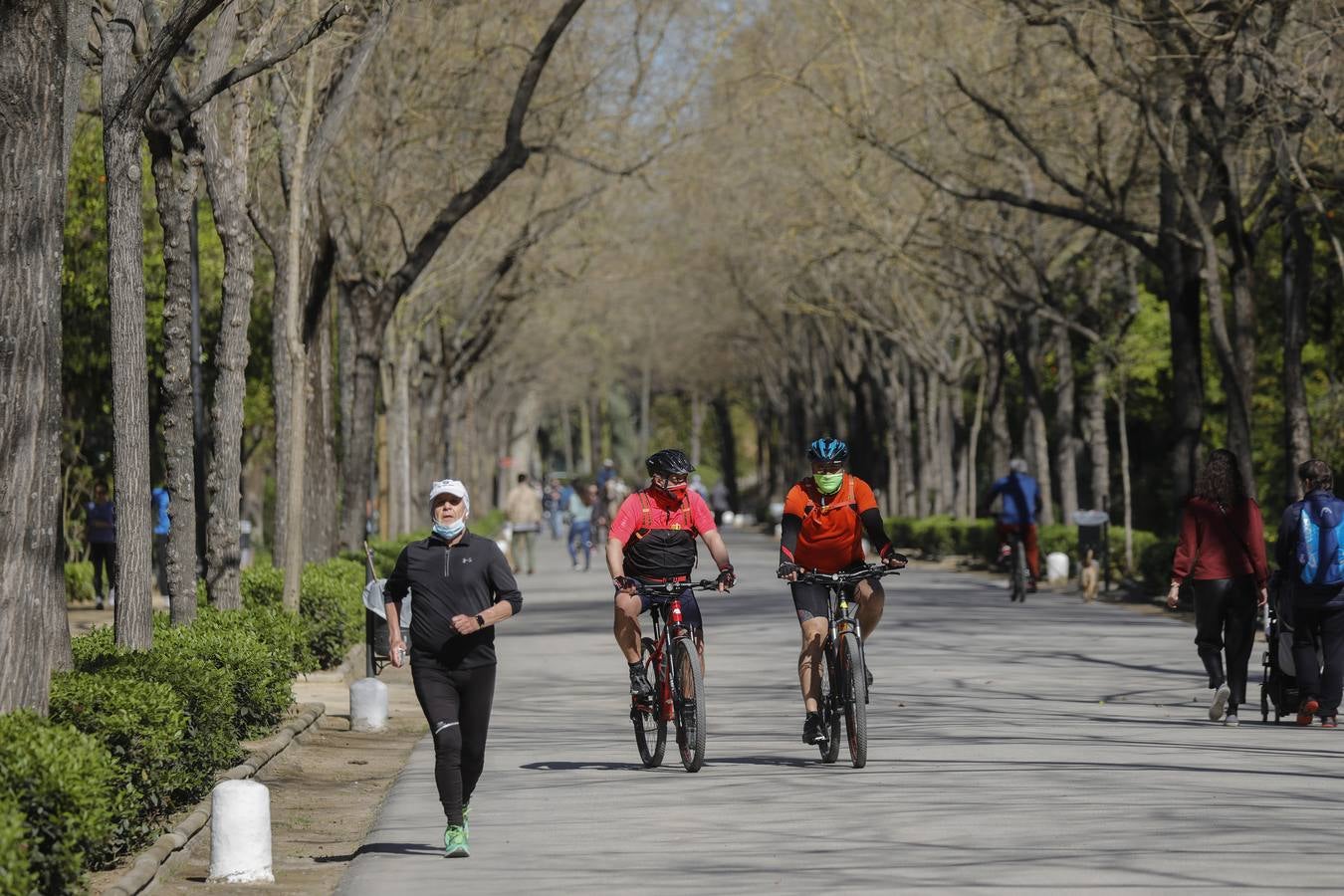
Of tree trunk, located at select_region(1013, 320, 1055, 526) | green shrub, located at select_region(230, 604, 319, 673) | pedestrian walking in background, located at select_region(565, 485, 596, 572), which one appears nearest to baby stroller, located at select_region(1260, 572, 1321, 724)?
green shrub, located at select_region(230, 604, 319, 673)

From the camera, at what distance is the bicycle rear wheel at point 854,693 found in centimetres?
1119

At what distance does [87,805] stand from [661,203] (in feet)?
159

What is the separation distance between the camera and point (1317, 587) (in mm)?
13422

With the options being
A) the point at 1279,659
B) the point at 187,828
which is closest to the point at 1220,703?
the point at 1279,659

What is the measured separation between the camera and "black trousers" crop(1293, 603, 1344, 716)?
13422mm

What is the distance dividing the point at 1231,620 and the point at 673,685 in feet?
14.0

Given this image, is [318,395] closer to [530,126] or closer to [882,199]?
[530,126]

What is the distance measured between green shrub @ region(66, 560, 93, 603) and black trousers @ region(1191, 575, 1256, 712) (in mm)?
23498

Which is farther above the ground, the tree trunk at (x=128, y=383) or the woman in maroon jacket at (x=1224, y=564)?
the tree trunk at (x=128, y=383)

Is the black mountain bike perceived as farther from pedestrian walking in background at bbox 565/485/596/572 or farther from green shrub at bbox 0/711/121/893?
pedestrian walking in background at bbox 565/485/596/572

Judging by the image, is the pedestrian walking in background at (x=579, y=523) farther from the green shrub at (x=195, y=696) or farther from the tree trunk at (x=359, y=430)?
the green shrub at (x=195, y=696)

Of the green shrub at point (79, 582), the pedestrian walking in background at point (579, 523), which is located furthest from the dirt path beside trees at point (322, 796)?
the pedestrian walking in background at point (579, 523)

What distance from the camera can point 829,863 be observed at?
27.7ft

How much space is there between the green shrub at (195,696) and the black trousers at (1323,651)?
6.43 m
